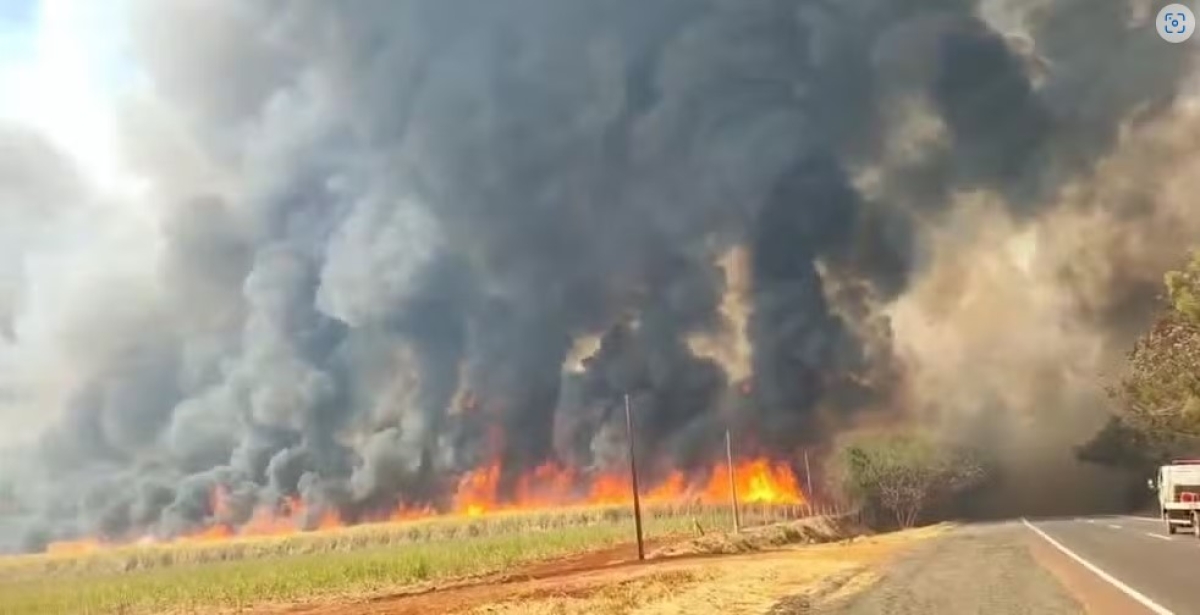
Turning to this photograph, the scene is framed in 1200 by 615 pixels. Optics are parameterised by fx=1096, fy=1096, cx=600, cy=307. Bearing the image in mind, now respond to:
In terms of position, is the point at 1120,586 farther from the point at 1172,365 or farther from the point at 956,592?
the point at 1172,365

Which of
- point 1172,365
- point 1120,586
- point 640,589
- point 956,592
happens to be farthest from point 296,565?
point 1172,365

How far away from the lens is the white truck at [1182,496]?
166ft

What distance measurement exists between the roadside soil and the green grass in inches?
212

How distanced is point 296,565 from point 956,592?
44.3 meters

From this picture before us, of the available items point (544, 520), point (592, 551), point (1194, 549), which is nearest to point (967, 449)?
point (544, 520)

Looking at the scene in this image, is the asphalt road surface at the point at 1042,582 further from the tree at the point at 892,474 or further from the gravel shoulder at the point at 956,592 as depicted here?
the tree at the point at 892,474

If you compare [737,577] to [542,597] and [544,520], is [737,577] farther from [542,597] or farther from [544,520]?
[544,520]

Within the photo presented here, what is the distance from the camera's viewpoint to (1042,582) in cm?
2906

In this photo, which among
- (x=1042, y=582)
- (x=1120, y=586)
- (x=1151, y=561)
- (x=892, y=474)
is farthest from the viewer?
(x=892, y=474)

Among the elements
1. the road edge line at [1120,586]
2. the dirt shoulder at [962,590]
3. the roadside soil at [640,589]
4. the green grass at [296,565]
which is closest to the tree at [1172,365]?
the roadside soil at [640,589]

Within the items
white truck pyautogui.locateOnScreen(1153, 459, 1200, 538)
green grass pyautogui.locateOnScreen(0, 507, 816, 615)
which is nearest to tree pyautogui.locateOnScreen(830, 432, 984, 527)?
green grass pyautogui.locateOnScreen(0, 507, 816, 615)

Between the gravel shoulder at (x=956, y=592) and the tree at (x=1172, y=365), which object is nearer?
the gravel shoulder at (x=956, y=592)

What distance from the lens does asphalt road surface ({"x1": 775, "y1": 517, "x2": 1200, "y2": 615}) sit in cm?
2355

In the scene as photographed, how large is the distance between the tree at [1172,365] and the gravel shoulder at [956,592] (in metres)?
38.1
